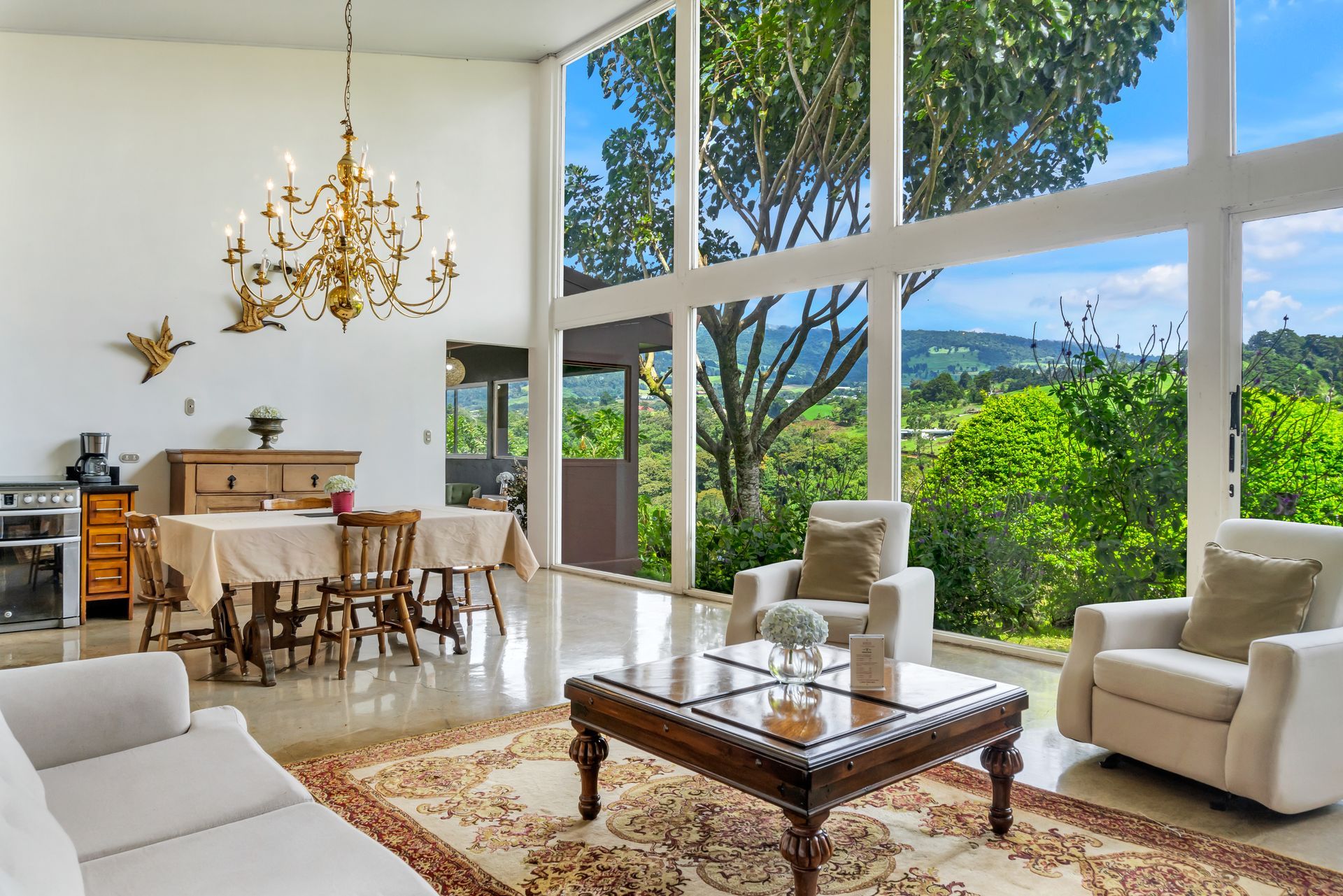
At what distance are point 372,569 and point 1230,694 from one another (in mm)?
3917

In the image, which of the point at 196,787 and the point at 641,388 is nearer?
the point at 196,787

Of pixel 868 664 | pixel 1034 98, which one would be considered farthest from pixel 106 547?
pixel 1034 98

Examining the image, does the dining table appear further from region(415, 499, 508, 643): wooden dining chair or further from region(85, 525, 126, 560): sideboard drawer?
region(85, 525, 126, 560): sideboard drawer

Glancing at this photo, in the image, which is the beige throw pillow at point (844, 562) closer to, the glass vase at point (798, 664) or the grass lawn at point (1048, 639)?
the grass lawn at point (1048, 639)

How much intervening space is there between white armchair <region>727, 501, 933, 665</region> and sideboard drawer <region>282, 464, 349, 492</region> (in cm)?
391

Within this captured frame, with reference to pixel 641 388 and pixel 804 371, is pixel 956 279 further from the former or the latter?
pixel 641 388

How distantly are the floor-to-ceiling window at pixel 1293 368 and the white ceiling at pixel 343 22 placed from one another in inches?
207

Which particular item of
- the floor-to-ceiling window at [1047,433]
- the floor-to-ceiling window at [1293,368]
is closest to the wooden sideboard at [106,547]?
the floor-to-ceiling window at [1047,433]

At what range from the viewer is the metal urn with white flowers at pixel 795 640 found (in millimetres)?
2480

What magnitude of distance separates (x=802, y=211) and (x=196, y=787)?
17.7 ft

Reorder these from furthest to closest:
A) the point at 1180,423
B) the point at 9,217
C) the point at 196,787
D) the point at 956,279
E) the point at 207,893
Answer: the point at 9,217
the point at 956,279
the point at 1180,423
the point at 196,787
the point at 207,893

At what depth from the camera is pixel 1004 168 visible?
16.7ft

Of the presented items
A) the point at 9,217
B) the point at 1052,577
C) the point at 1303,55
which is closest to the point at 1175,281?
the point at 1303,55

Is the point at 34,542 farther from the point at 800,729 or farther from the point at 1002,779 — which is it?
the point at 1002,779
